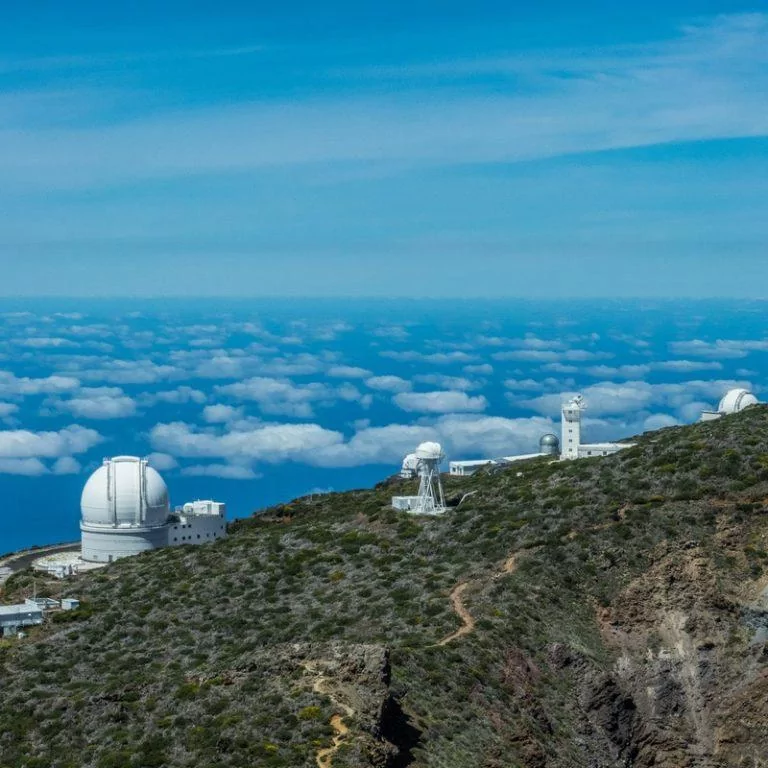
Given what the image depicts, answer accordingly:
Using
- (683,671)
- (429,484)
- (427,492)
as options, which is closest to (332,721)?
(683,671)

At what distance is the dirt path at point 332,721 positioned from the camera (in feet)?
74.6

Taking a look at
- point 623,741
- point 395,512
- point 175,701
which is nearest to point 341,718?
point 175,701

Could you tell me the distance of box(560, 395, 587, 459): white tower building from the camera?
69.7 m

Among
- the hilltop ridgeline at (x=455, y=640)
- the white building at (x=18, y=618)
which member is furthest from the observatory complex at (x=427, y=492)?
the white building at (x=18, y=618)

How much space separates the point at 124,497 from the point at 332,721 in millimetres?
38174

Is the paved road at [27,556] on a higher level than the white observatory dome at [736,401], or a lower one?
lower

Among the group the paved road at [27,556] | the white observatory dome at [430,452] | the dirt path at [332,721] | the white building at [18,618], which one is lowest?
the dirt path at [332,721]

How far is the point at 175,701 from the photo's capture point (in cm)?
2600

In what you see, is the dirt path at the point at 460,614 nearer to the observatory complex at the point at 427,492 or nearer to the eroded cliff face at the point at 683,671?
the eroded cliff face at the point at 683,671

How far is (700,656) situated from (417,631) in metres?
7.64

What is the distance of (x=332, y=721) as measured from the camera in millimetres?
24203

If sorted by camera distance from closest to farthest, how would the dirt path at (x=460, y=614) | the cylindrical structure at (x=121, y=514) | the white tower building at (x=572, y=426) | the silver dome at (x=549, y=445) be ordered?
the dirt path at (x=460, y=614)
the cylindrical structure at (x=121, y=514)
the white tower building at (x=572, y=426)
the silver dome at (x=549, y=445)

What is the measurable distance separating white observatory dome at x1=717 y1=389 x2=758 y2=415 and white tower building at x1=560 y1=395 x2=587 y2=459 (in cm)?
895

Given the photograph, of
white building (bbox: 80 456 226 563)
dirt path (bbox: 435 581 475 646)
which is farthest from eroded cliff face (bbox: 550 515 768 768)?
white building (bbox: 80 456 226 563)
